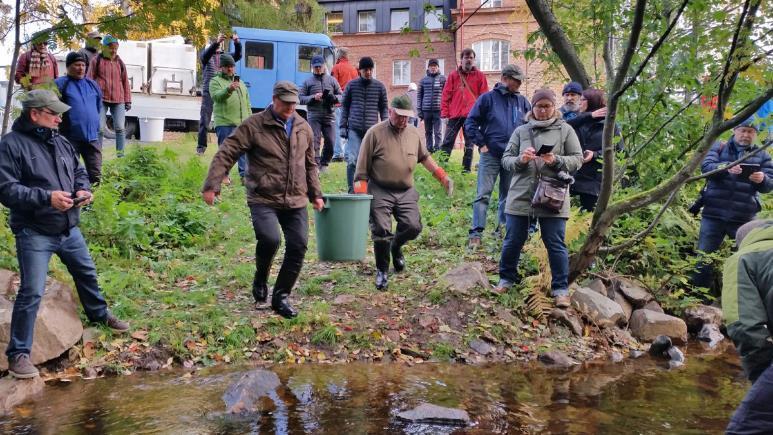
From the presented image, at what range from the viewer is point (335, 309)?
7055 millimetres

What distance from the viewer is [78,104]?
8828 mm

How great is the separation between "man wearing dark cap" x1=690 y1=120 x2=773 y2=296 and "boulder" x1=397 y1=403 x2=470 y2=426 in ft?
15.4

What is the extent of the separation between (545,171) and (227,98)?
592 cm

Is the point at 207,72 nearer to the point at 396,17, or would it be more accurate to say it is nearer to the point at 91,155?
the point at 91,155

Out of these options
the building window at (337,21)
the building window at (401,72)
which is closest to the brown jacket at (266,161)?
the building window at (401,72)

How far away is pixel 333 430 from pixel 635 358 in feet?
11.7

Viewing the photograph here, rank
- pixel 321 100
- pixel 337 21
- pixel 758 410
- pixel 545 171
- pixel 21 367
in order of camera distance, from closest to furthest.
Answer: pixel 758 410, pixel 21 367, pixel 545 171, pixel 321 100, pixel 337 21

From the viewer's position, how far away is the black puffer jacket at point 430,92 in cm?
1346

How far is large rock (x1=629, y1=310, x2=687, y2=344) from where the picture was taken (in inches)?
293

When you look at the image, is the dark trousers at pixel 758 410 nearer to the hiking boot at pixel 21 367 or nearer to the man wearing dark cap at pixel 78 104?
the hiking boot at pixel 21 367

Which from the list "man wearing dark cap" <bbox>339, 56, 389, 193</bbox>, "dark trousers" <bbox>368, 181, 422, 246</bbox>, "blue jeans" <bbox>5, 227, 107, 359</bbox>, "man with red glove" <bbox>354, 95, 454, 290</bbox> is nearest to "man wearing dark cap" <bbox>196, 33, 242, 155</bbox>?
"man wearing dark cap" <bbox>339, 56, 389, 193</bbox>

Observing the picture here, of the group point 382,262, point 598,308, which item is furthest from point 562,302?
point 382,262

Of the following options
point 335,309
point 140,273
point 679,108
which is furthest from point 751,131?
point 140,273

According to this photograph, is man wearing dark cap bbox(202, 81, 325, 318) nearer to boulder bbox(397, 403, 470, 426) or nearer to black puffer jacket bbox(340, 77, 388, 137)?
boulder bbox(397, 403, 470, 426)
